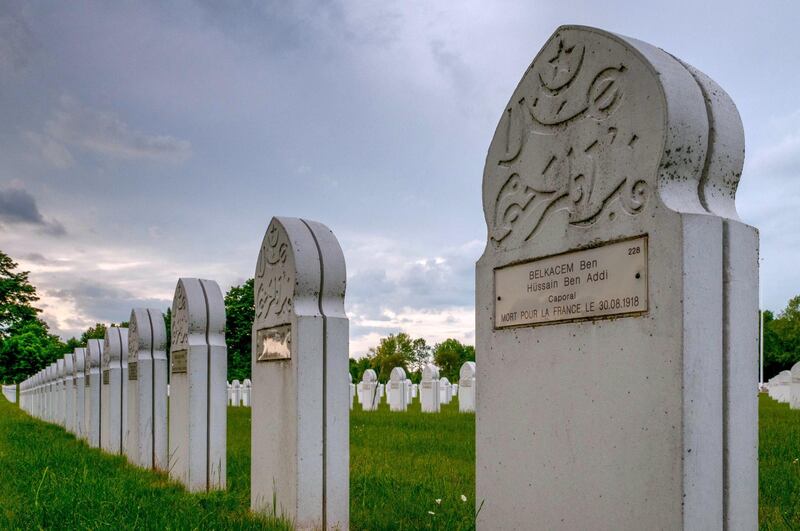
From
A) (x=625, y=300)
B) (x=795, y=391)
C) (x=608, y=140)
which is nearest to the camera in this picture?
(x=625, y=300)

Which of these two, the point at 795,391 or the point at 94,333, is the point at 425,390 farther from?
the point at 94,333

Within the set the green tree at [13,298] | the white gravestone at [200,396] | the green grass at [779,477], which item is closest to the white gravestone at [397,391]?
the green grass at [779,477]

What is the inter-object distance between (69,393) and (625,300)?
17.8m

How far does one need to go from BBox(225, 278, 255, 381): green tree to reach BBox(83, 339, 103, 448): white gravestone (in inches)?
1075

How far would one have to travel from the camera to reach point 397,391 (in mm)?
21375

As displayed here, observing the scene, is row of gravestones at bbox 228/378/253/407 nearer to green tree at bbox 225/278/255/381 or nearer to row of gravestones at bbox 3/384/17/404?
green tree at bbox 225/278/255/381

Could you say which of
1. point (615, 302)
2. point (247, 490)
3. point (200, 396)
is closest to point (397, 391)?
point (200, 396)

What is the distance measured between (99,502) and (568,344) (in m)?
4.38

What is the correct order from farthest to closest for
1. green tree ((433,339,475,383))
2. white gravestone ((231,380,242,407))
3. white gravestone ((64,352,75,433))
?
green tree ((433,339,475,383)) → white gravestone ((231,380,242,407)) → white gravestone ((64,352,75,433))

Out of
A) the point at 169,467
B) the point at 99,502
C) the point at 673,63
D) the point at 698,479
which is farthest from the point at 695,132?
the point at 169,467

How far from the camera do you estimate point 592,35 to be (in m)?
3.40

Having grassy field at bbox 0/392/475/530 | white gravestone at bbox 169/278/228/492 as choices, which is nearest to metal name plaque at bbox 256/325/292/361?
grassy field at bbox 0/392/475/530

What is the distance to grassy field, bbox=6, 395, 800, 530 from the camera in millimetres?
5422

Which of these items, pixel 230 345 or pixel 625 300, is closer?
pixel 625 300
